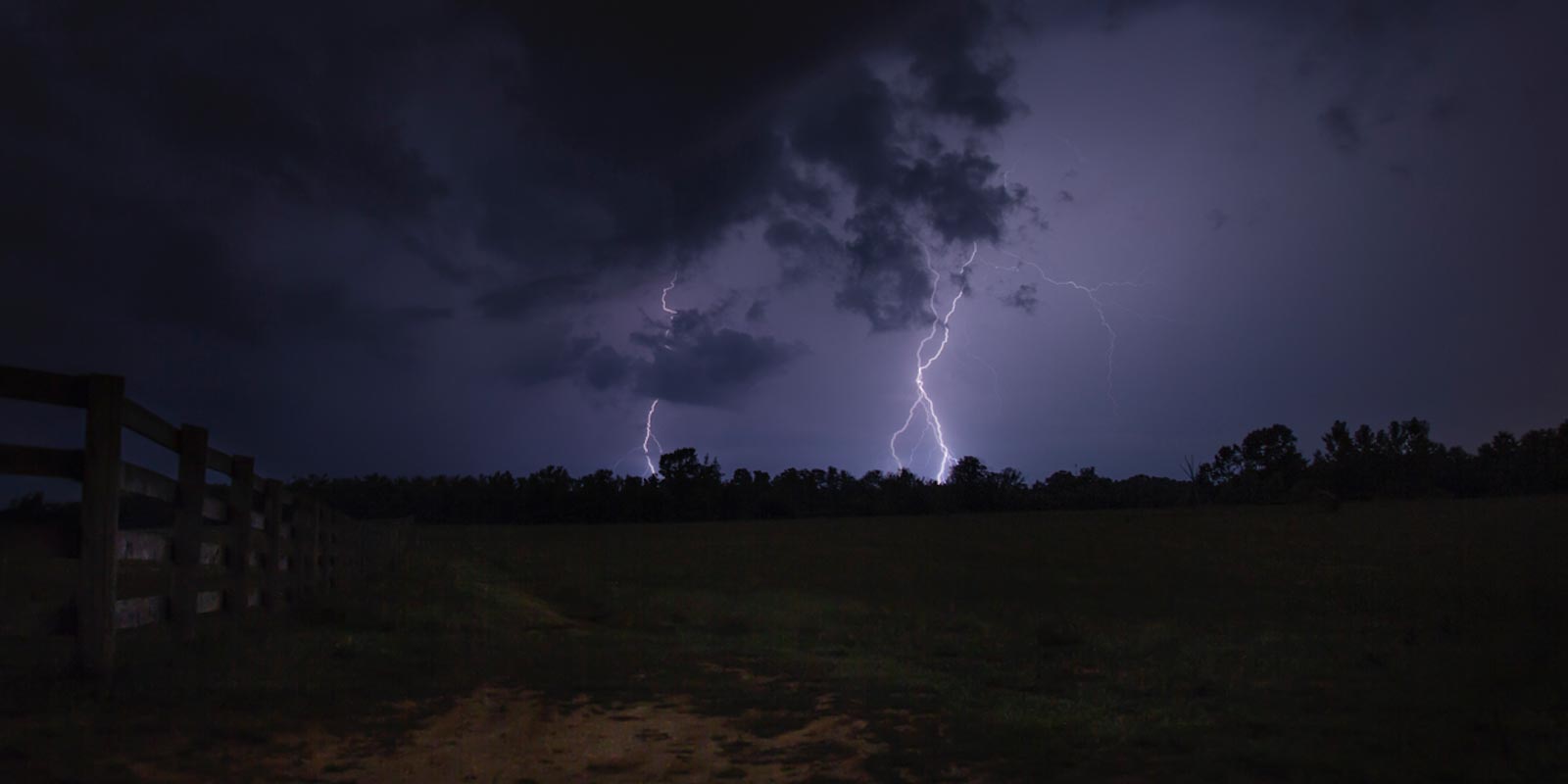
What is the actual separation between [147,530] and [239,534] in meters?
0.82

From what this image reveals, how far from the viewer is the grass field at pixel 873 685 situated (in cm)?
481

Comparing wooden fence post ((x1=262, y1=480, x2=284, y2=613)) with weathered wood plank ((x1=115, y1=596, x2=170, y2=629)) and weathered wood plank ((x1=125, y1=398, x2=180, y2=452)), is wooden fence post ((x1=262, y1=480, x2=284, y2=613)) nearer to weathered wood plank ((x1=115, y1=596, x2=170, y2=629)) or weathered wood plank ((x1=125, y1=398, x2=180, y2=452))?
weathered wood plank ((x1=125, y1=398, x2=180, y2=452))

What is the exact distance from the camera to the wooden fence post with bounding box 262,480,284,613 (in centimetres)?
921

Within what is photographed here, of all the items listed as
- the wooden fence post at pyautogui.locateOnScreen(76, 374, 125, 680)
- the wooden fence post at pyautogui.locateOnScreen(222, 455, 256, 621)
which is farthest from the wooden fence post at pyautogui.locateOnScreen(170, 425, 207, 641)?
the wooden fence post at pyautogui.locateOnScreen(76, 374, 125, 680)

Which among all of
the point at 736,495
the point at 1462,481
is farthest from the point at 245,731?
the point at 736,495

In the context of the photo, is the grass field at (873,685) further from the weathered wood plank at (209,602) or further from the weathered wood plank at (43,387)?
the weathered wood plank at (43,387)

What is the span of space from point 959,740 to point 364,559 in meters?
16.8

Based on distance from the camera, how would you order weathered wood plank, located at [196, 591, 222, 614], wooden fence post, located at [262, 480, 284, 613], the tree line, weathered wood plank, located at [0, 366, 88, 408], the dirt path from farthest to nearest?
the tree line
wooden fence post, located at [262, 480, 284, 613]
weathered wood plank, located at [196, 591, 222, 614]
weathered wood plank, located at [0, 366, 88, 408]
the dirt path

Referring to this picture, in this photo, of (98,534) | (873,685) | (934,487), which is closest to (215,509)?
(98,534)

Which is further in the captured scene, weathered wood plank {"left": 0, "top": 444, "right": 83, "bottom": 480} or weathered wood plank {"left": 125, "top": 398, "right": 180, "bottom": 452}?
weathered wood plank {"left": 125, "top": 398, "right": 180, "bottom": 452}

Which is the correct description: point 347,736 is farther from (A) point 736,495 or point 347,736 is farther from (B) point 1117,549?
(A) point 736,495

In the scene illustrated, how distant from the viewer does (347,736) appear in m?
5.01

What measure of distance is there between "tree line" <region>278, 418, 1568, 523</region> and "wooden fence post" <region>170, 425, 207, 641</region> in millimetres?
68616

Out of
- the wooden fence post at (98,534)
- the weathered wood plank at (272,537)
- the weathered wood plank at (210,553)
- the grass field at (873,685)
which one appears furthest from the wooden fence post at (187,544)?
the weathered wood plank at (272,537)
